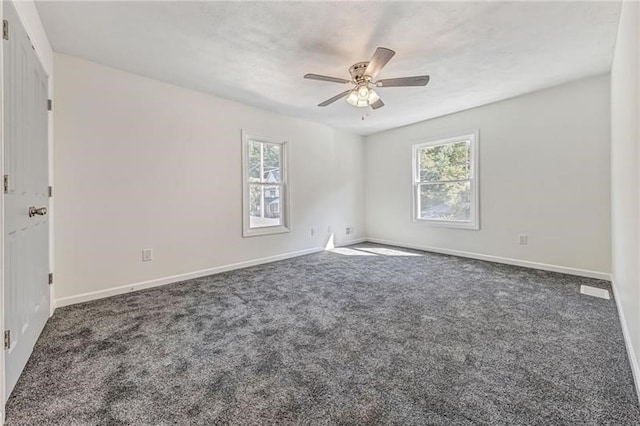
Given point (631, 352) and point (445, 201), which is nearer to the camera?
point (631, 352)

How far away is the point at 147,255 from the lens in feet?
Result: 10.5

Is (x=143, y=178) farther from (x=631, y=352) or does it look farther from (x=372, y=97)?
(x=631, y=352)

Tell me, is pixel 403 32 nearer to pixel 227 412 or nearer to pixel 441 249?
pixel 227 412

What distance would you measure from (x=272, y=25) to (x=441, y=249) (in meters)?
4.19

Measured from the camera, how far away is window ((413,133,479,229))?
174 inches

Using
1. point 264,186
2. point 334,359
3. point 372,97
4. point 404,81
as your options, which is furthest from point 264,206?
point 334,359

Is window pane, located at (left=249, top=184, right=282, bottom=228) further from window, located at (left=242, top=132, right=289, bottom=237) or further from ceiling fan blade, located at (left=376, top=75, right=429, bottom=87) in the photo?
ceiling fan blade, located at (left=376, top=75, right=429, bottom=87)

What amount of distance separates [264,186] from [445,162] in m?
3.10

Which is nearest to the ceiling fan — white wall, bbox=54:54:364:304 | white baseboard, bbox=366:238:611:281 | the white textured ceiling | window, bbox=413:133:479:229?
the white textured ceiling

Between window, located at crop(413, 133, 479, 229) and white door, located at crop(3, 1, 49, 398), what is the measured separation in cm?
497

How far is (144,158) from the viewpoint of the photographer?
3.15 metres

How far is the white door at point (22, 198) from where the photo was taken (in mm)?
1459

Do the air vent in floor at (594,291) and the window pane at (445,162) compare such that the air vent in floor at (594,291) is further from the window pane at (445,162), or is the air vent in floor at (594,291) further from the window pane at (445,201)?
the window pane at (445,162)

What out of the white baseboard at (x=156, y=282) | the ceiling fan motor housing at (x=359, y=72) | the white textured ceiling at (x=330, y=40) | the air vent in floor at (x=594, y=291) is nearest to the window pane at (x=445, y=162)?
the white textured ceiling at (x=330, y=40)
